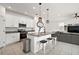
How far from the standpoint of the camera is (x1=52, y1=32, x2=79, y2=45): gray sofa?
15.1 ft

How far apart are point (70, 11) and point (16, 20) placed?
11.6 ft

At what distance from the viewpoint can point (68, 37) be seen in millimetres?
4984

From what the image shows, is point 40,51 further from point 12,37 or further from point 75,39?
point 75,39

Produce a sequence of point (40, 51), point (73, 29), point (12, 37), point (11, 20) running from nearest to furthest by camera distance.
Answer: point (40, 51) < point (12, 37) < point (11, 20) < point (73, 29)

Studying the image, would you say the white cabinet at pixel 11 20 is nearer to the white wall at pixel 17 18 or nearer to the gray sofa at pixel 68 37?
the white wall at pixel 17 18

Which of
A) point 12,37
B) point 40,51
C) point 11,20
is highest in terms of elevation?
point 11,20

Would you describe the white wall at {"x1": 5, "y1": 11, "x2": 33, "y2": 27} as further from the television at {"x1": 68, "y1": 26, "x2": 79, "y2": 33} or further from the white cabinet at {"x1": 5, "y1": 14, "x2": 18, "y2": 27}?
the television at {"x1": 68, "y1": 26, "x2": 79, "y2": 33}

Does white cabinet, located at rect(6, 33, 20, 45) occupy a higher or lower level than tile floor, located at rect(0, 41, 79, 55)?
higher

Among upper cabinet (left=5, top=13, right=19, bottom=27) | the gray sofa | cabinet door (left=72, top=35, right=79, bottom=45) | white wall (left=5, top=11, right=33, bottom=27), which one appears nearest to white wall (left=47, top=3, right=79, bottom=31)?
the gray sofa

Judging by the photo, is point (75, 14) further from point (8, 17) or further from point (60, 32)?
point (8, 17)

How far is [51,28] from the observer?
557 cm

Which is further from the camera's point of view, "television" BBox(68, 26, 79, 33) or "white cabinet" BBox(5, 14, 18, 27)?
"television" BBox(68, 26, 79, 33)

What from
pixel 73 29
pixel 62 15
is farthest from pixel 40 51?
pixel 73 29

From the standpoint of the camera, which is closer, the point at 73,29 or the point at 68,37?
the point at 68,37
